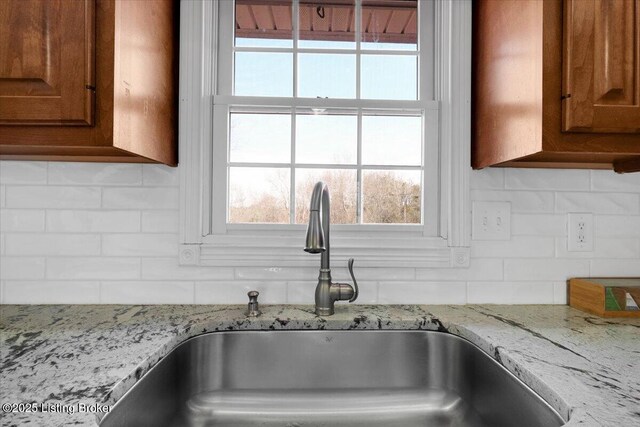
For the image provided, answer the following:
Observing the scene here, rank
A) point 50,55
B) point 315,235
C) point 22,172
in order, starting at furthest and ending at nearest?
point 22,172, point 315,235, point 50,55

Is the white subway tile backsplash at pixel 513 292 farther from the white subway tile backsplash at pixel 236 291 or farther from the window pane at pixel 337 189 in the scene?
the white subway tile backsplash at pixel 236 291

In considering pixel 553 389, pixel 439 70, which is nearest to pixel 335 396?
pixel 553 389

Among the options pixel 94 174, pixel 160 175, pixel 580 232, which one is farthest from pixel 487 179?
pixel 94 174

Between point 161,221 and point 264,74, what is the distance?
0.63 metres

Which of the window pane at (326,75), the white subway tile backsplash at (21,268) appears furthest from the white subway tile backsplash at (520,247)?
the white subway tile backsplash at (21,268)

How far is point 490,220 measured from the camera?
1.26 meters

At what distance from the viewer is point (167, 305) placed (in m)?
1.21

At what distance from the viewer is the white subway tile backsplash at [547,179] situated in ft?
4.13

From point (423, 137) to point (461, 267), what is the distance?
18.2 inches

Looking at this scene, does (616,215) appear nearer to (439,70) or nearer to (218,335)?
(439,70)

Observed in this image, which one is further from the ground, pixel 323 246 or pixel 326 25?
pixel 326 25

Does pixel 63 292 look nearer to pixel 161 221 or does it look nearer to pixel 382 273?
pixel 161 221

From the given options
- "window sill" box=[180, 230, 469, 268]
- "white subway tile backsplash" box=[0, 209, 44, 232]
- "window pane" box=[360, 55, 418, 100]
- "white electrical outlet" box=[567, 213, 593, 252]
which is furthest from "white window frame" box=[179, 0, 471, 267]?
"white subway tile backsplash" box=[0, 209, 44, 232]

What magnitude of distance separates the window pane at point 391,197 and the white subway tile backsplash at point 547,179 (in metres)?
0.30
